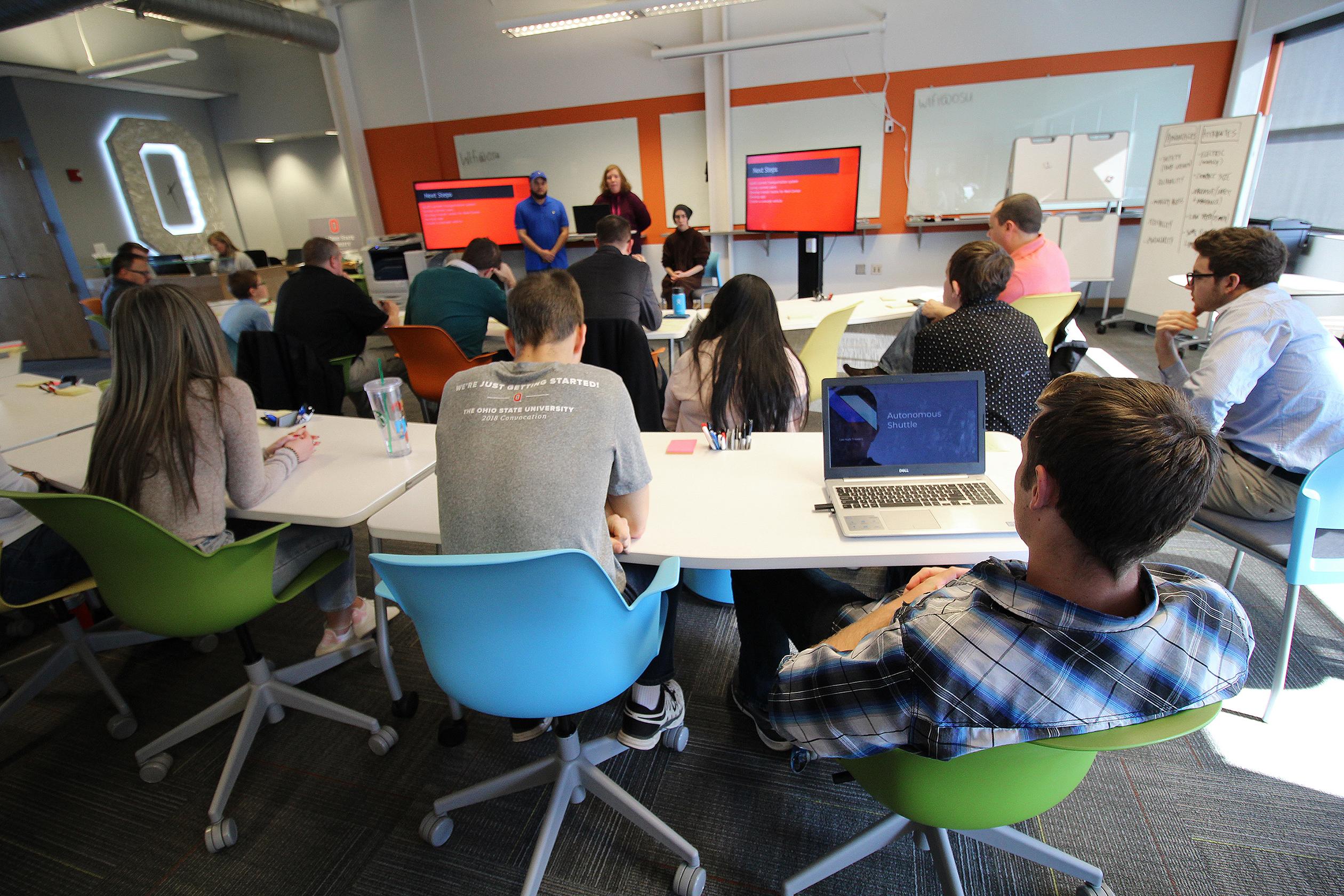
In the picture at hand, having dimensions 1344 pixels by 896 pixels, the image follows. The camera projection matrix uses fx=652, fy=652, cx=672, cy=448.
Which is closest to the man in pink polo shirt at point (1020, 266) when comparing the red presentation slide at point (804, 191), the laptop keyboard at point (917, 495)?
the laptop keyboard at point (917, 495)

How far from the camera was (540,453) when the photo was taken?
48.8 inches

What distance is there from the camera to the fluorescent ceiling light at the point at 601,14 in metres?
4.98

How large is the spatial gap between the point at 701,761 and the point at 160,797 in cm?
146

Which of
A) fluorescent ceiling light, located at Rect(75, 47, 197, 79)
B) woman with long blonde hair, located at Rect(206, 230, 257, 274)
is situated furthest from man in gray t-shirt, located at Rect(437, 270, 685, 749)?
fluorescent ceiling light, located at Rect(75, 47, 197, 79)

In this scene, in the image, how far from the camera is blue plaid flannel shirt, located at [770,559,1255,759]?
0.82m

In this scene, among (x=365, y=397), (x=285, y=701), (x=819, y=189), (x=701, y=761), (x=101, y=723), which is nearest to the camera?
(x=701, y=761)

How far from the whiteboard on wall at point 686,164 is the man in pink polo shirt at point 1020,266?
164 inches

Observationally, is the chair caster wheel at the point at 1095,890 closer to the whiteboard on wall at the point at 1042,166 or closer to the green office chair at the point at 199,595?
the green office chair at the point at 199,595

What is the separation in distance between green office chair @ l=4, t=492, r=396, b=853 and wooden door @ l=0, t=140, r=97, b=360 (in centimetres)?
745

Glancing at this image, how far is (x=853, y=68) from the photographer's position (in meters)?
6.09

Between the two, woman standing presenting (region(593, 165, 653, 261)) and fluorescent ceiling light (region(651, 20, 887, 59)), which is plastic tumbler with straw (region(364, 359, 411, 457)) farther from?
fluorescent ceiling light (region(651, 20, 887, 59))

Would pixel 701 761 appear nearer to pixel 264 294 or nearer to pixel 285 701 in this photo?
pixel 285 701

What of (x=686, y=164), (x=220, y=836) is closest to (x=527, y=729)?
(x=220, y=836)

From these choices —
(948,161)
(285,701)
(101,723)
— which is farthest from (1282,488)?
(948,161)
